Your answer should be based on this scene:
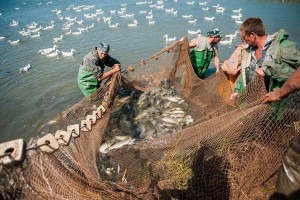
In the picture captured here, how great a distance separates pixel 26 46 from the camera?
1748 cm

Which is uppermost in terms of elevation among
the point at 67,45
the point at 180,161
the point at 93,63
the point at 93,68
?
the point at 93,63

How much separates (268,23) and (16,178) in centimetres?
2045

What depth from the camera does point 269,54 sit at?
3.95 metres

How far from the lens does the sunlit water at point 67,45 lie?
30.5 feet

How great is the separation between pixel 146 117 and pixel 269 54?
3.68 m

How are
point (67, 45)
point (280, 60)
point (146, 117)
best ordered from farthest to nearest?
1. point (67, 45)
2. point (146, 117)
3. point (280, 60)

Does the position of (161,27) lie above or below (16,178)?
below

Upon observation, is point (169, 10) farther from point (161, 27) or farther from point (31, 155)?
point (31, 155)

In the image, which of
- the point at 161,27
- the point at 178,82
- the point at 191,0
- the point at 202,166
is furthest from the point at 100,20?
the point at 202,166

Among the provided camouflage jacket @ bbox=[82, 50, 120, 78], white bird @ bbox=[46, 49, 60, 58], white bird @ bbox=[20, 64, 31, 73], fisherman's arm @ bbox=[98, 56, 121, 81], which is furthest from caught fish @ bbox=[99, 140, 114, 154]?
white bird @ bbox=[46, 49, 60, 58]

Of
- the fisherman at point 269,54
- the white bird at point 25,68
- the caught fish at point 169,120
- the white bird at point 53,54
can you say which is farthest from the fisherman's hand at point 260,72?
the white bird at point 53,54

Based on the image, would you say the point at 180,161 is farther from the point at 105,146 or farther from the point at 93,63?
the point at 93,63

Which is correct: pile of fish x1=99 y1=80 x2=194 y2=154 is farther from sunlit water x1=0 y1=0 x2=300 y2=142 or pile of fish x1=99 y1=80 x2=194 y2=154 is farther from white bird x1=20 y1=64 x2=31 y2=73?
white bird x1=20 y1=64 x2=31 y2=73

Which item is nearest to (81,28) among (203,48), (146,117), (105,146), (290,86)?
(203,48)
